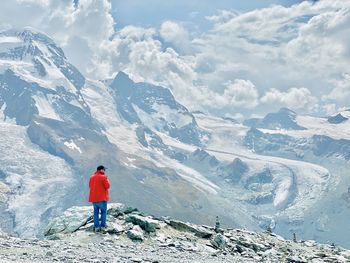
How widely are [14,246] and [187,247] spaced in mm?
10869

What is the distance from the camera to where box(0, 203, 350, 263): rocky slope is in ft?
85.9

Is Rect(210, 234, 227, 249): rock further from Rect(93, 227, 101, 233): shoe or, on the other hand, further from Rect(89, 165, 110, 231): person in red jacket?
Rect(93, 227, 101, 233): shoe

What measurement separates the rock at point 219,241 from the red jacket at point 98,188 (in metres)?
8.55

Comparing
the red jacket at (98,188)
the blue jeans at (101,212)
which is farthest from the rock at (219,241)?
the red jacket at (98,188)

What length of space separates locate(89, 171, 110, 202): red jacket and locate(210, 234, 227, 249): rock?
8.55 metres

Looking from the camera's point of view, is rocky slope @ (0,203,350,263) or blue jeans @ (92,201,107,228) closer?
rocky slope @ (0,203,350,263)

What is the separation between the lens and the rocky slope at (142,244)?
26188 mm

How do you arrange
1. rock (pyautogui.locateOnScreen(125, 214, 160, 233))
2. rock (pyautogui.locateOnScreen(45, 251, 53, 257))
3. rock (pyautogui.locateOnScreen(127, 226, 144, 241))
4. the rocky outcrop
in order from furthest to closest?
rock (pyautogui.locateOnScreen(125, 214, 160, 233))
rock (pyautogui.locateOnScreen(127, 226, 144, 241))
the rocky outcrop
rock (pyautogui.locateOnScreen(45, 251, 53, 257))

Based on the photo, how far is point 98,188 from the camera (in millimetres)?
33469

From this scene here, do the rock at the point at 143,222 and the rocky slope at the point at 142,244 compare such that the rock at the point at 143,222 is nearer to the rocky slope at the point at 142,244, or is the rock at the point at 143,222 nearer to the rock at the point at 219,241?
the rocky slope at the point at 142,244

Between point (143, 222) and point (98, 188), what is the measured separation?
4496mm

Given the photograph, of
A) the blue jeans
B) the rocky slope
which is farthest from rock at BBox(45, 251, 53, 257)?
the blue jeans

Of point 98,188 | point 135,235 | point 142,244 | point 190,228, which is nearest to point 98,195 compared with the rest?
point 98,188

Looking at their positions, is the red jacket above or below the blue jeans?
above
